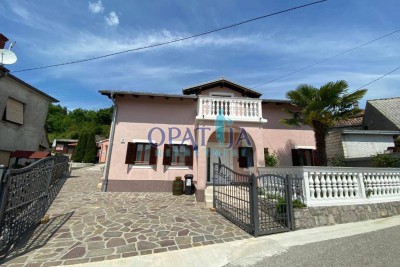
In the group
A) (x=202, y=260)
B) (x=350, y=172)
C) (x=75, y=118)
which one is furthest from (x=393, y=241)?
(x=75, y=118)

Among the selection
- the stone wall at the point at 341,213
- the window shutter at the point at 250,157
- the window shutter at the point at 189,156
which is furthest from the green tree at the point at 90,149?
the stone wall at the point at 341,213

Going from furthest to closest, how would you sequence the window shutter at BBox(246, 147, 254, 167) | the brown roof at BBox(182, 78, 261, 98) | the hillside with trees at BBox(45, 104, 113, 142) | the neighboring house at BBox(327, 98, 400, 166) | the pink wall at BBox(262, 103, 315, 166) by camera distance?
1. the hillside with trees at BBox(45, 104, 113, 142)
2. the brown roof at BBox(182, 78, 261, 98)
3. the pink wall at BBox(262, 103, 315, 166)
4. the neighboring house at BBox(327, 98, 400, 166)
5. the window shutter at BBox(246, 147, 254, 167)

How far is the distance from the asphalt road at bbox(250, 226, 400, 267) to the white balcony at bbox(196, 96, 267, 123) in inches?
231

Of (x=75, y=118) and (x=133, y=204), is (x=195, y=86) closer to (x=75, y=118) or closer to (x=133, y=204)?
(x=133, y=204)

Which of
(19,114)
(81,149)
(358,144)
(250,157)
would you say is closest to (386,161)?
(358,144)

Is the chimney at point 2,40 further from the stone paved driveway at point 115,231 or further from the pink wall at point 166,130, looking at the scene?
the stone paved driveway at point 115,231

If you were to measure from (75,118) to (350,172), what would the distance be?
66.2m

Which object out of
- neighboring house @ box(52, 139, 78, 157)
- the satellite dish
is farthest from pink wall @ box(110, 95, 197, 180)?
neighboring house @ box(52, 139, 78, 157)

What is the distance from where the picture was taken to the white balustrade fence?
569cm

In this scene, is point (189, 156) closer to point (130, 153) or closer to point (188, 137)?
point (188, 137)

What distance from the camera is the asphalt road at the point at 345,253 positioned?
3.36 meters

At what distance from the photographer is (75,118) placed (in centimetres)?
5681

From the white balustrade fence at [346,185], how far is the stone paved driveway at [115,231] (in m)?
2.56

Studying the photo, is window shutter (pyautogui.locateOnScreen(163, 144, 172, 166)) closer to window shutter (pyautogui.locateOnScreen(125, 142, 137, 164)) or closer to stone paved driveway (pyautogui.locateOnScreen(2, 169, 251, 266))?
window shutter (pyautogui.locateOnScreen(125, 142, 137, 164))
